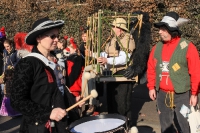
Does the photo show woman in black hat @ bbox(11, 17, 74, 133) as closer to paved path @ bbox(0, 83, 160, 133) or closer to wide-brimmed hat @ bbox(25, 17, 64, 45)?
wide-brimmed hat @ bbox(25, 17, 64, 45)

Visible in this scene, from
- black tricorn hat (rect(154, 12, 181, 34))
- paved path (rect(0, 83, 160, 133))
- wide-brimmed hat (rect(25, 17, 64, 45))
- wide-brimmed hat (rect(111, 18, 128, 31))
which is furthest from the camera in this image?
paved path (rect(0, 83, 160, 133))

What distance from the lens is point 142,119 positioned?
6.22 m

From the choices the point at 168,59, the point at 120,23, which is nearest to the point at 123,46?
the point at 120,23

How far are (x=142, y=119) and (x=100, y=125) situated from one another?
3389mm

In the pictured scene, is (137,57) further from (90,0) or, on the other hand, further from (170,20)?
(90,0)

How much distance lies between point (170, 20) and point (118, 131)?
6.21 ft

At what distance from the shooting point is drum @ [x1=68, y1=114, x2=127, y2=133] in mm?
2765

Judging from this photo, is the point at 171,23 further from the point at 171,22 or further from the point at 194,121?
the point at 194,121

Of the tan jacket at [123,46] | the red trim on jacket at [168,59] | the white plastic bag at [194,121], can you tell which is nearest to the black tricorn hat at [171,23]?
the red trim on jacket at [168,59]

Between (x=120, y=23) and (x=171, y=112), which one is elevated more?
(x=120, y=23)

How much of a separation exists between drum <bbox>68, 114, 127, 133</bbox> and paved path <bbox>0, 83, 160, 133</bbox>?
109 inches

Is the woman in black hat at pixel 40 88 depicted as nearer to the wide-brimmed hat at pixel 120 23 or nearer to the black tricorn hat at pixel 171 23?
the black tricorn hat at pixel 171 23

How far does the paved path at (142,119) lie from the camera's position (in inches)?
230

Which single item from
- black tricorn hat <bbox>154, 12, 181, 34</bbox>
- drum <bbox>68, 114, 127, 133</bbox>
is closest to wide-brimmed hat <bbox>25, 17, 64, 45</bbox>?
drum <bbox>68, 114, 127, 133</bbox>
